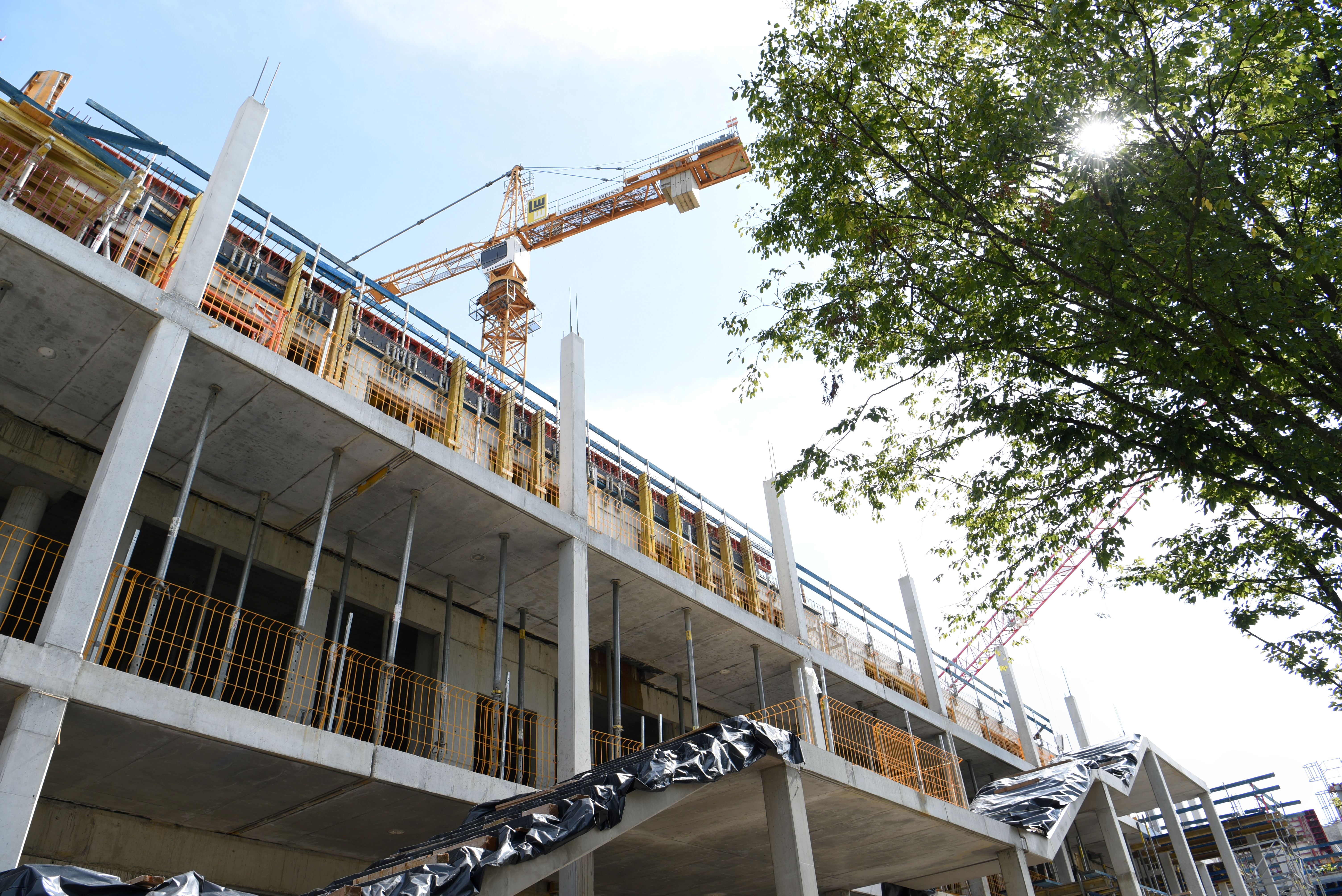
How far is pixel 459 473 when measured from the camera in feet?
45.6

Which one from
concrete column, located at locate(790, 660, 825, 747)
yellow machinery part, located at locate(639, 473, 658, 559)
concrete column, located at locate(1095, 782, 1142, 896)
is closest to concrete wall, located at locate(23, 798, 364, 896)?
yellow machinery part, located at locate(639, 473, 658, 559)

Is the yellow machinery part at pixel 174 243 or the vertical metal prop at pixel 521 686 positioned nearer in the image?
the yellow machinery part at pixel 174 243

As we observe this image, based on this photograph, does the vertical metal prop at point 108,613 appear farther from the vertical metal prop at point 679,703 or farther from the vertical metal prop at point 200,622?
the vertical metal prop at point 679,703

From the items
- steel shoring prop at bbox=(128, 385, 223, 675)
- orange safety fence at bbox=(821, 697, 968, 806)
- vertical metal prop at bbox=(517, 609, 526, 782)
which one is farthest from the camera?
orange safety fence at bbox=(821, 697, 968, 806)

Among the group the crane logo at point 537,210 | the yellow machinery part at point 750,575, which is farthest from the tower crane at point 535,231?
the yellow machinery part at point 750,575

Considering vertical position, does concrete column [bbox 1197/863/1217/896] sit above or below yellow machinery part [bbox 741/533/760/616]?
below

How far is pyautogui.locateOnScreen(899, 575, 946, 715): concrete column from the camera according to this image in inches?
1066

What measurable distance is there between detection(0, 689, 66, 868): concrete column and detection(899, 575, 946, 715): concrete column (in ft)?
76.9

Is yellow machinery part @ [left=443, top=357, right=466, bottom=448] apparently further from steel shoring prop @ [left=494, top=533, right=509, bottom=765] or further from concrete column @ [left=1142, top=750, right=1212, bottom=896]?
concrete column @ [left=1142, top=750, right=1212, bottom=896]

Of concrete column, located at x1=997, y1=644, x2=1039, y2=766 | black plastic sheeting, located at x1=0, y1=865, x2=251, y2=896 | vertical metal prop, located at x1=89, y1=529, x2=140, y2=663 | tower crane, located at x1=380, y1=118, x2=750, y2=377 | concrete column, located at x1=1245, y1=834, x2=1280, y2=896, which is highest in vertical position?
tower crane, located at x1=380, y1=118, x2=750, y2=377

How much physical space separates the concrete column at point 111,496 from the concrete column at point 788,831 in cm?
805

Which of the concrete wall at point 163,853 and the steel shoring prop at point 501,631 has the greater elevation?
the steel shoring prop at point 501,631

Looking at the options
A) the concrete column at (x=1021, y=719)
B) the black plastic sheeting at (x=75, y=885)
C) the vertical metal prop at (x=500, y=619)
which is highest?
the concrete column at (x=1021, y=719)

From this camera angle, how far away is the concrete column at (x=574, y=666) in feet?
44.8
